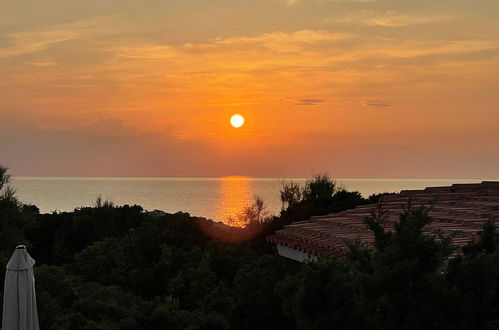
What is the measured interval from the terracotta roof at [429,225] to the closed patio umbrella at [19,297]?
552 cm

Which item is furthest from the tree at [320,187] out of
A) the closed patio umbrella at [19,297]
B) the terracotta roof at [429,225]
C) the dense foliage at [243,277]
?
the closed patio umbrella at [19,297]

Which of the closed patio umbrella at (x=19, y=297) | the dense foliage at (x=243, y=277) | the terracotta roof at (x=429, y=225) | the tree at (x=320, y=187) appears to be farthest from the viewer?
the tree at (x=320, y=187)

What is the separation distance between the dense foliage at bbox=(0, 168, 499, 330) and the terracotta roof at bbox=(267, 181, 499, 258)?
3.76 feet

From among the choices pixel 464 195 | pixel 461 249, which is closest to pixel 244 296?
pixel 464 195

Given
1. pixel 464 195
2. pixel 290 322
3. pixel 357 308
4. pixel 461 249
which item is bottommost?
pixel 290 322

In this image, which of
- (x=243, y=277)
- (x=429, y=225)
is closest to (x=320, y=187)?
(x=243, y=277)

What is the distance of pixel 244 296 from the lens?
18.5 meters

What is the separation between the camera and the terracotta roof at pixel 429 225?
1244 centimetres

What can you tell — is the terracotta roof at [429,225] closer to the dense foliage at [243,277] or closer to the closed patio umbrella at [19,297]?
the dense foliage at [243,277]

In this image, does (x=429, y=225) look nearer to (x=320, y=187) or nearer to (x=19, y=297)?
(x=19, y=297)

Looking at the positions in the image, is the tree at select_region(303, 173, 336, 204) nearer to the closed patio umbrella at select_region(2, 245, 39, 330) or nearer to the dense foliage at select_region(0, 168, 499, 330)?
the dense foliage at select_region(0, 168, 499, 330)

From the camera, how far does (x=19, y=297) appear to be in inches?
444

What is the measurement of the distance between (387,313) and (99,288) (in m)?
12.7

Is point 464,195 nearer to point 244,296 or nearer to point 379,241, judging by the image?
point 244,296
